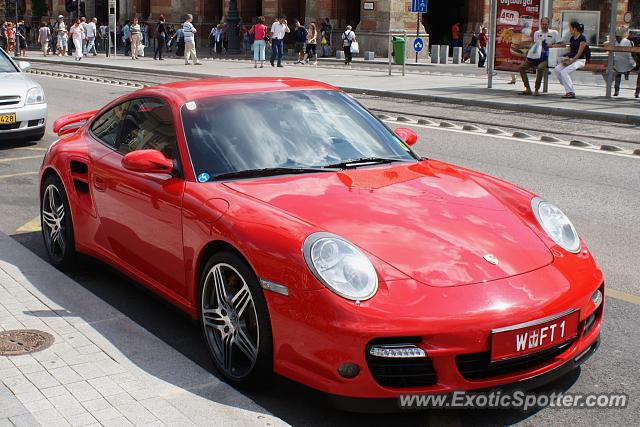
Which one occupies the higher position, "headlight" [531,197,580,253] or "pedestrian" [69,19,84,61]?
"pedestrian" [69,19,84,61]

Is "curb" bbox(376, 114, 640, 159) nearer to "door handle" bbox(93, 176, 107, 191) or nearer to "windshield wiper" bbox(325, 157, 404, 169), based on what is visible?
"windshield wiper" bbox(325, 157, 404, 169)

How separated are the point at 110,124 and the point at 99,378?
237 centimetres

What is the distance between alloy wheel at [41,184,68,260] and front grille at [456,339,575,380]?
11.3ft

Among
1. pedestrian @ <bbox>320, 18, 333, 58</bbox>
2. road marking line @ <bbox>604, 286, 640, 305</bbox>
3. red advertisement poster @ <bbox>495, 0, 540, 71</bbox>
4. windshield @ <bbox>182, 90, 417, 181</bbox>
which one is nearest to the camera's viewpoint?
windshield @ <bbox>182, 90, 417, 181</bbox>

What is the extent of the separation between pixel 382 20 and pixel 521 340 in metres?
39.0

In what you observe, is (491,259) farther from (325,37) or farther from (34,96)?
(325,37)

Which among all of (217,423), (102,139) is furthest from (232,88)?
(217,423)

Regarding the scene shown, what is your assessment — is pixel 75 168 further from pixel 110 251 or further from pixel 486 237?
pixel 486 237

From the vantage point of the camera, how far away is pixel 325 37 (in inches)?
1718

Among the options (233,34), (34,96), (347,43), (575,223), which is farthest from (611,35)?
(233,34)

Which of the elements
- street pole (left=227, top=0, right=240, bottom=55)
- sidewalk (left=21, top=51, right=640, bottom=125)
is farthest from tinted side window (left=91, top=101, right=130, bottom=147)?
street pole (left=227, top=0, right=240, bottom=55)

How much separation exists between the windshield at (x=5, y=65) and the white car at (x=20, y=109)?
0.45 metres

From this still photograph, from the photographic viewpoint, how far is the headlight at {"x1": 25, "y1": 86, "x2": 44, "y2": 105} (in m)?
12.9

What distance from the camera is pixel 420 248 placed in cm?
415
